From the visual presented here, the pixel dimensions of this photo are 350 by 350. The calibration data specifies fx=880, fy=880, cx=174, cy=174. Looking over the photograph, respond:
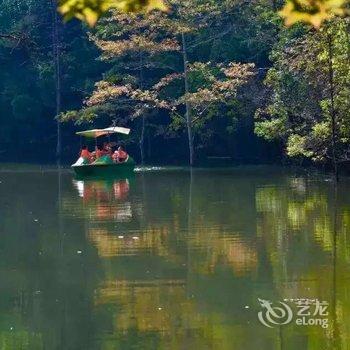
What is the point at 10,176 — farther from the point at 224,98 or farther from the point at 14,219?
the point at 14,219

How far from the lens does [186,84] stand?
3384cm

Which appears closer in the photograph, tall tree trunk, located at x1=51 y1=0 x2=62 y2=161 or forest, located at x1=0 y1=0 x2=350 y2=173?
forest, located at x1=0 y1=0 x2=350 y2=173

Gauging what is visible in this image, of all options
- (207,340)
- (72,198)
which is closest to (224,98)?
(72,198)

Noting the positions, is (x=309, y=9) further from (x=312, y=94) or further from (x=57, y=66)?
(x=57, y=66)

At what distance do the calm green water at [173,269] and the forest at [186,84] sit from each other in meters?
4.69

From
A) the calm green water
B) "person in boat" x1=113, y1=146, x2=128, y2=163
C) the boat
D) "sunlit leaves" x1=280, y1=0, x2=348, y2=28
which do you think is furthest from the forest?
"sunlit leaves" x1=280, y1=0, x2=348, y2=28

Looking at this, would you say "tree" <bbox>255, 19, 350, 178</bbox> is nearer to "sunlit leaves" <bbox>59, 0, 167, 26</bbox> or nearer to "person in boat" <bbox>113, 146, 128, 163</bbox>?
"person in boat" <bbox>113, 146, 128, 163</bbox>

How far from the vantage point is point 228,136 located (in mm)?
36969

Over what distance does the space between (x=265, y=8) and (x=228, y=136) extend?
6.84m

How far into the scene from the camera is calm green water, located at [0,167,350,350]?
8.21m

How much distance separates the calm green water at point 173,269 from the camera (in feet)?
26.9

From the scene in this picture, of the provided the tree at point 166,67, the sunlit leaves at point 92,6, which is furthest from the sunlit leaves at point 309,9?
the tree at point 166,67

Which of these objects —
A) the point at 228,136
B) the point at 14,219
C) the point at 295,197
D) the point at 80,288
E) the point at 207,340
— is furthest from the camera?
the point at 228,136

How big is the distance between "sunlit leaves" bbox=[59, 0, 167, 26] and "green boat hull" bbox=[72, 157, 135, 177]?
25209mm
